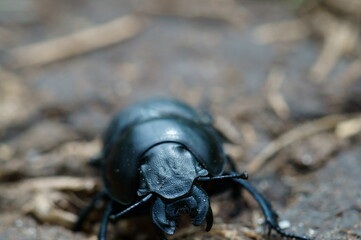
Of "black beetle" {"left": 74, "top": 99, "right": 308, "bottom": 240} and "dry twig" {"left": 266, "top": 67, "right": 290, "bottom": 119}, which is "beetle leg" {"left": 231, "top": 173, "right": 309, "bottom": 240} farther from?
"dry twig" {"left": 266, "top": 67, "right": 290, "bottom": 119}

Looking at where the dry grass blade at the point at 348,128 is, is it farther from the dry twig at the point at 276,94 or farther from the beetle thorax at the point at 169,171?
the beetle thorax at the point at 169,171

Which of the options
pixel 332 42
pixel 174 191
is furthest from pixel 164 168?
pixel 332 42

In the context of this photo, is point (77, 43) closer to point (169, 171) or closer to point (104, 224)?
point (104, 224)

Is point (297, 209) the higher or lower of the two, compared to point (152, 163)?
lower

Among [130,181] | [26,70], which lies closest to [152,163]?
[130,181]

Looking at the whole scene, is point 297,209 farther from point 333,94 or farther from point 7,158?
point 7,158
